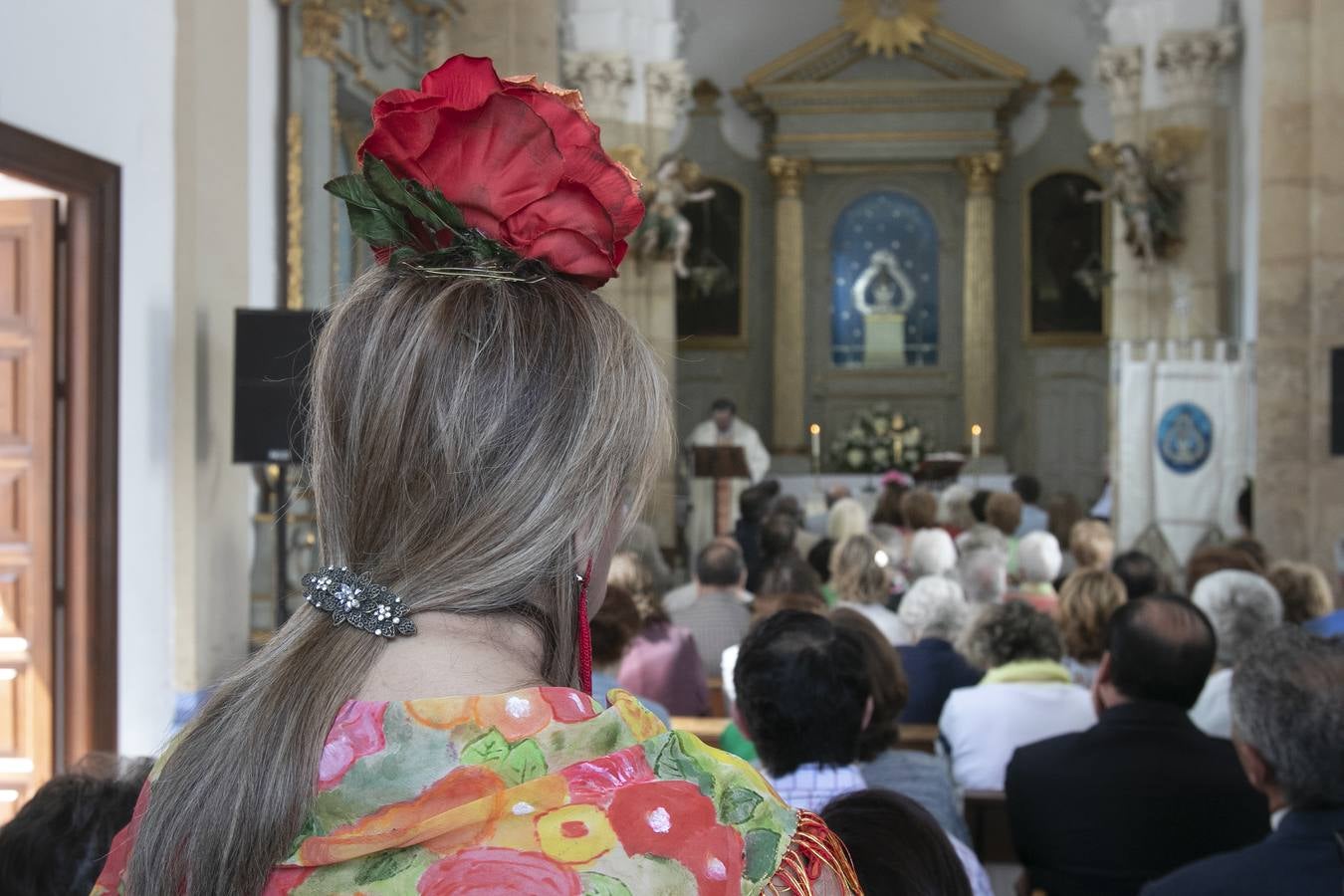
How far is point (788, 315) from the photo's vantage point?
57.2 ft

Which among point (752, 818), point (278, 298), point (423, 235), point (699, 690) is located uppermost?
point (278, 298)

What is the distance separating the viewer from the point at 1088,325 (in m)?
17.3

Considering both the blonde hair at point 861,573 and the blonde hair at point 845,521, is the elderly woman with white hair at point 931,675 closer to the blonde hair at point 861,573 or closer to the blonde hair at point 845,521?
the blonde hair at point 861,573

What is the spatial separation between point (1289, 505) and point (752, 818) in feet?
27.0

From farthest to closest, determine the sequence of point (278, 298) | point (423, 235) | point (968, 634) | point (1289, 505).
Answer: point (1289, 505) → point (278, 298) → point (968, 634) → point (423, 235)

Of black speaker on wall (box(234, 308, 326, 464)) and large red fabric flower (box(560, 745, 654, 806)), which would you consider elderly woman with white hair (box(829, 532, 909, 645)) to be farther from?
large red fabric flower (box(560, 745, 654, 806))

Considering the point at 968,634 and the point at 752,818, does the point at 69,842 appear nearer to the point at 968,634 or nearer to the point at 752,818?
the point at 752,818

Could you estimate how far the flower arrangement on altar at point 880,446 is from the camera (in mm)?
16625

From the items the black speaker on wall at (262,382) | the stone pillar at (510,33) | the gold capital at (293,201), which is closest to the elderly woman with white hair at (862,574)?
the black speaker on wall at (262,382)

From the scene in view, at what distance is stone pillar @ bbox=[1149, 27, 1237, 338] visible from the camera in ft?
42.7

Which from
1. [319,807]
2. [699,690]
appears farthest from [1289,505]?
[319,807]

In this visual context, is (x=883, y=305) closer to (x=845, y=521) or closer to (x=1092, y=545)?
(x=845, y=521)

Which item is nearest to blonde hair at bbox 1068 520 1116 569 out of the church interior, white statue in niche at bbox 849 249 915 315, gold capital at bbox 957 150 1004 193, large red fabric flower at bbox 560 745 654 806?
the church interior

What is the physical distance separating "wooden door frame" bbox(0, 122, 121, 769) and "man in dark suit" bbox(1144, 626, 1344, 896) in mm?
3757
